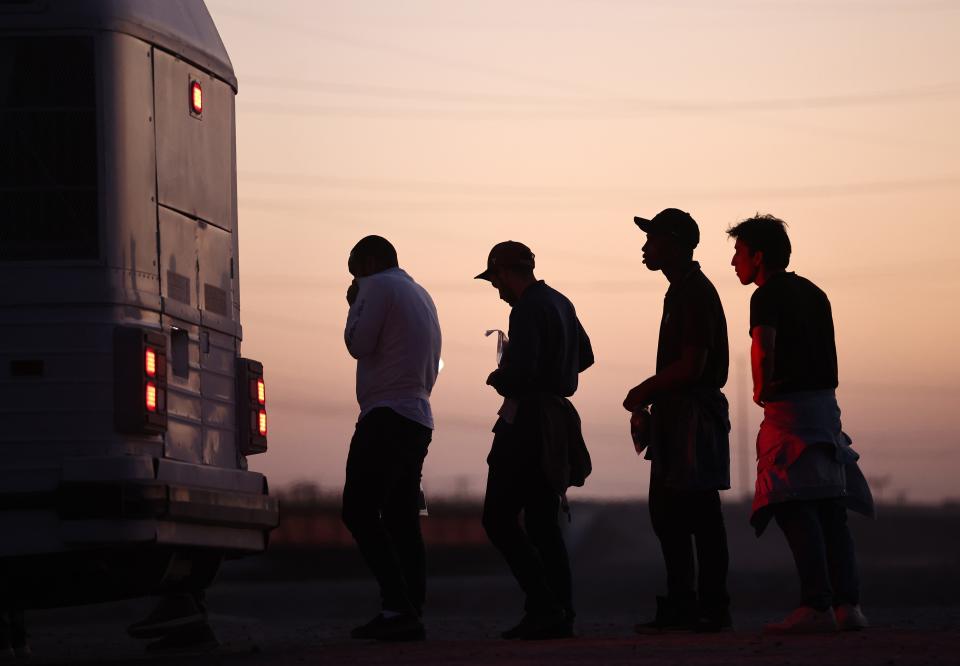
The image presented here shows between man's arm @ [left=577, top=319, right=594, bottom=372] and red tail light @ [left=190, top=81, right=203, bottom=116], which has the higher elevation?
red tail light @ [left=190, top=81, right=203, bottom=116]

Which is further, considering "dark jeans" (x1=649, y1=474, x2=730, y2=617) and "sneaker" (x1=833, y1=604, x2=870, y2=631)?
"dark jeans" (x1=649, y1=474, x2=730, y2=617)

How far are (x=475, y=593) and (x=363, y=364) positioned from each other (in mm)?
14311

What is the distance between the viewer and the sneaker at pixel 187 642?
32.9 ft

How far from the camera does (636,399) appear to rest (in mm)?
9367

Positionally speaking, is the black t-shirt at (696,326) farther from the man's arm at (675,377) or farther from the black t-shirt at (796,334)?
the black t-shirt at (796,334)

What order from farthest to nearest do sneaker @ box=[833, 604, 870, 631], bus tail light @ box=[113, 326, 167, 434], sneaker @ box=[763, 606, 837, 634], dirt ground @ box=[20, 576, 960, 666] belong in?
sneaker @ box=[833, 604, 870, 631]
sneaker @ box=[763, 606, 837, 634]
bus tail light @ box=[113, 326, 167, 434]
dirt ground @ box=[20, 576, 960, 666]

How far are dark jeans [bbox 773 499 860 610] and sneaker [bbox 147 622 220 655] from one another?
2994 millimetres

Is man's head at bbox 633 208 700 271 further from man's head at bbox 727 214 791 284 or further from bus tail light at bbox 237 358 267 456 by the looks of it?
bus tail light at bbox 237 358 267 456

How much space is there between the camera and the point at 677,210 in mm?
9578

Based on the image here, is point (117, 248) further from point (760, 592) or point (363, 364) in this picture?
point (760, 592)

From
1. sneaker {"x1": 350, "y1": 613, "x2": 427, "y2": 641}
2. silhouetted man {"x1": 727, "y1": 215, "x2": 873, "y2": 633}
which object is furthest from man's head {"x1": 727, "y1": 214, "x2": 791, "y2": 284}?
sneaker {"x1": 350, "y1": 613, "x2": 427, "y2": 641}

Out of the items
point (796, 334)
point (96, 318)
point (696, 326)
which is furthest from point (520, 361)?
point (96, 318)

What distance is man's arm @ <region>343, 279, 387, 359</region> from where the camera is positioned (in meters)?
9.76

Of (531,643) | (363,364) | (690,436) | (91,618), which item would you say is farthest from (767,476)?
(91,618)
